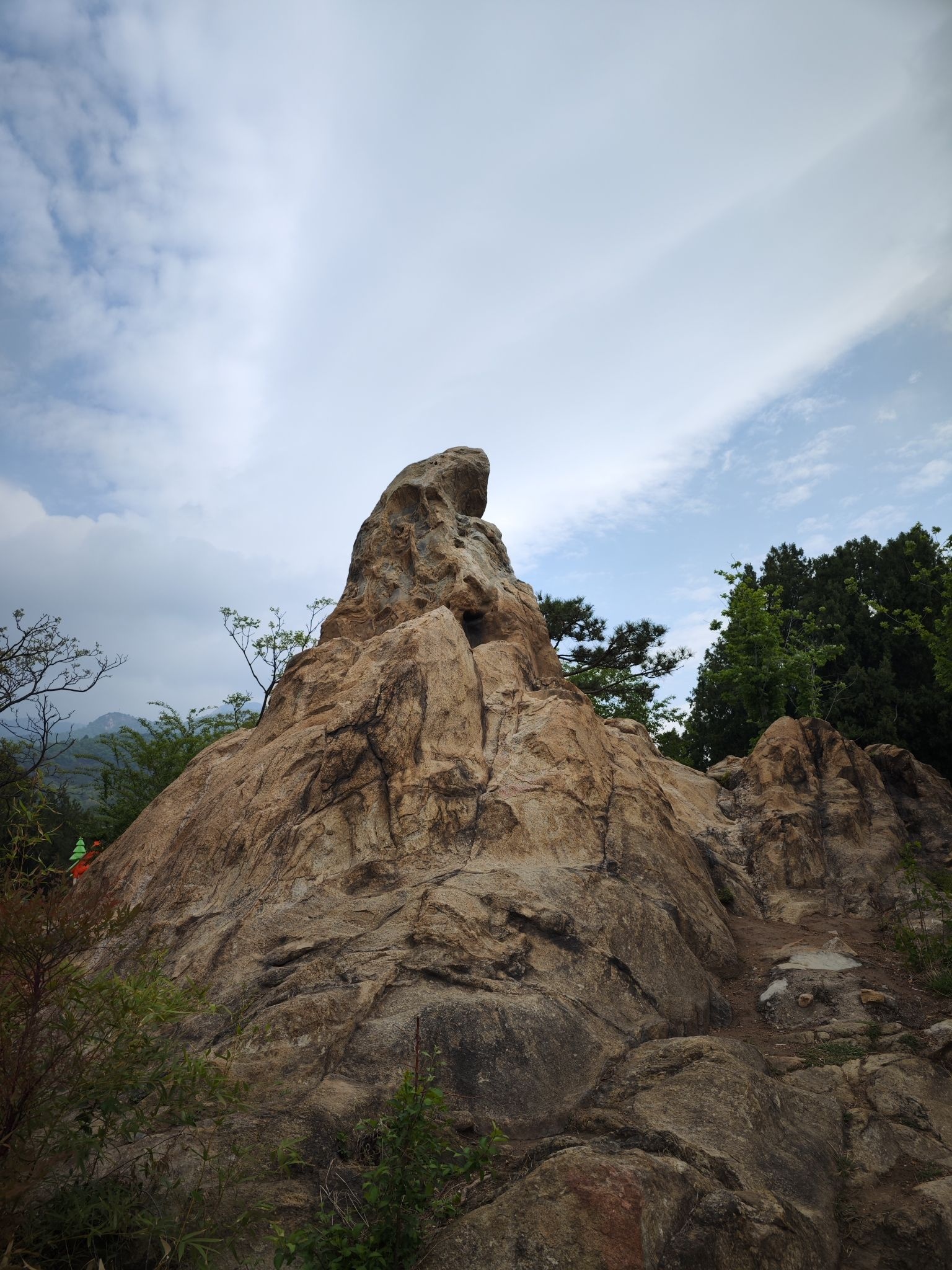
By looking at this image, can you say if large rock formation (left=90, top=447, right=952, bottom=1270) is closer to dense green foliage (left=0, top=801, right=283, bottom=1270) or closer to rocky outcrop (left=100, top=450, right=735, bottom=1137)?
rocky outcrop (left=100, top=450, right=735, bottom=1137)

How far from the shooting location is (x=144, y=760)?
28.2 metres

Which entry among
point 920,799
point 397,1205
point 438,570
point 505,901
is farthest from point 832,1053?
point 920,799

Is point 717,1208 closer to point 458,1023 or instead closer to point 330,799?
point 458,1023

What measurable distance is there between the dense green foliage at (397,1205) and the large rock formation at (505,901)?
229mm

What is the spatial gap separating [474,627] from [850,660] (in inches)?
804

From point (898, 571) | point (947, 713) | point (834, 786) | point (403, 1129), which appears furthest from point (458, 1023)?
point (898, 571)

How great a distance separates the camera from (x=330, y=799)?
31.7 ft

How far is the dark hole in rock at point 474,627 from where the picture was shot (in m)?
14.4

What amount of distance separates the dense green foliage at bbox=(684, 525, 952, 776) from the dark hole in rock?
12.6 m

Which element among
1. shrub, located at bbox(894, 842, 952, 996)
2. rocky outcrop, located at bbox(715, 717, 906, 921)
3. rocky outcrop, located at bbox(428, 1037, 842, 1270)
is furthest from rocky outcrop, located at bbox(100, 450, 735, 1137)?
shrub, located at bbox(894, 842, 952, 996)

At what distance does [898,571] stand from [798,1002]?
84.0ft

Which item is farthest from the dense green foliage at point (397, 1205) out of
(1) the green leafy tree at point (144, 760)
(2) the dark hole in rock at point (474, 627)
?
(1) the green leafy tree at point (144, 760)

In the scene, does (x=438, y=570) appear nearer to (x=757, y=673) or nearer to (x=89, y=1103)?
(x=89, y=1103)

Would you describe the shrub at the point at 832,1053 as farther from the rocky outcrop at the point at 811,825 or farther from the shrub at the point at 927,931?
the rocky outcrop at the point at 811,825
